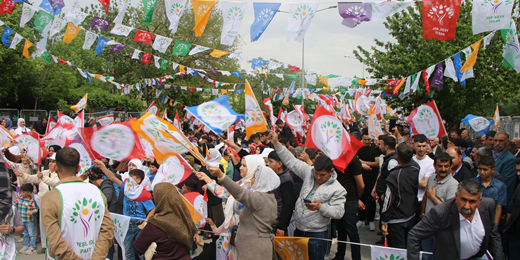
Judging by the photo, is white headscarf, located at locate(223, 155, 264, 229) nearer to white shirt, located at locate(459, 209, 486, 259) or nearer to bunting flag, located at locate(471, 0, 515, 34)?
white shirt, located at locate(459, 209, 486, 259)

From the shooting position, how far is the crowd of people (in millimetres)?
3189

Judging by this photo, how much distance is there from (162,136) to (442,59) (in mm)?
15338

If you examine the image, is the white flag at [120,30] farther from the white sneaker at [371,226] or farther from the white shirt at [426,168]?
the white shirt at [426,168]

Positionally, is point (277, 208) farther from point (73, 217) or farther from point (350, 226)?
point (73, 217)

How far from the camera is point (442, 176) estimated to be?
4.40 meters

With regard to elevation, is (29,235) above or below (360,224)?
below

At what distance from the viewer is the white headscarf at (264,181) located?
3.88 meters

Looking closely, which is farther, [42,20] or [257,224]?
[42,20]

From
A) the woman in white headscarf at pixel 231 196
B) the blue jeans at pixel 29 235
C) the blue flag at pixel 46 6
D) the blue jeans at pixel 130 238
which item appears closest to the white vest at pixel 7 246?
the blue jeans at pixel 130 238

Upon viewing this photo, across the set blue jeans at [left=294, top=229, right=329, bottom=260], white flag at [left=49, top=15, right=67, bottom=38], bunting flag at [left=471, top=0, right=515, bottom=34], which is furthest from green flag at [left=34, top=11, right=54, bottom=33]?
bunting flag at [left=471, top=0, right=515, bottom=34]

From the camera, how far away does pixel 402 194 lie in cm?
462

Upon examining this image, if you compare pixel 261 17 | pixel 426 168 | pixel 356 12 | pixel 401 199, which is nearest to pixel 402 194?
pixel 401 199

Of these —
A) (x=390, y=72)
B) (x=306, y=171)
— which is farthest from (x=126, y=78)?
(x=306, y=171)

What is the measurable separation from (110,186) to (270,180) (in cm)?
256
